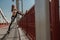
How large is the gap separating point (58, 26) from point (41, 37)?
2.00 feet

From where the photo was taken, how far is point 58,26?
145cm

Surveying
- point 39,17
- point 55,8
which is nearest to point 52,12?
point 55,8

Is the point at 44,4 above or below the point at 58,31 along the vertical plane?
above

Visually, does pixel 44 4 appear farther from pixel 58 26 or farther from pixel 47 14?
pixel 58 26

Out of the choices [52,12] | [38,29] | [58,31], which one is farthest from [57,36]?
[38,29]

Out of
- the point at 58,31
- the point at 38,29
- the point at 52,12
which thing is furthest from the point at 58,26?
the point at 38,29

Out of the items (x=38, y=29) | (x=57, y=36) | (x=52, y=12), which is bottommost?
(x=57, y=36)

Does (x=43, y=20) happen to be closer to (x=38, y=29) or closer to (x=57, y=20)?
(x=38, y=29)

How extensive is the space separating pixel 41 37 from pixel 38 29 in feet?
0.16

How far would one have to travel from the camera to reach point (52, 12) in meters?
1.52

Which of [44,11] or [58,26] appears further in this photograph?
[58,26]

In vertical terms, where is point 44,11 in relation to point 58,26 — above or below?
above

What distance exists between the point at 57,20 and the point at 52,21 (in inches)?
2.7

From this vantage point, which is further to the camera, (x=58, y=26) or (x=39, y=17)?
(x=58, y=26)
